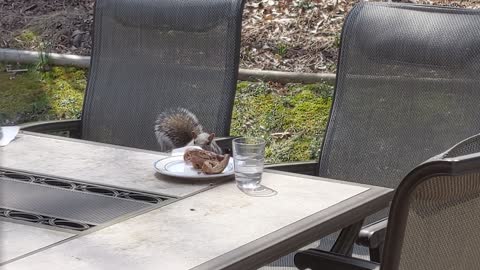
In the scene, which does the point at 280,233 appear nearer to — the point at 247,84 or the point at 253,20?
the point at 247,84

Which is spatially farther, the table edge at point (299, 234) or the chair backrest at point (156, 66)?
the chair backrest at point (156, 66)

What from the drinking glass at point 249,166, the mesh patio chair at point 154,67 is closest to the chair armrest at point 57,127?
the mesh patio chair at point 154,67

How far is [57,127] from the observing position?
11.6 ft

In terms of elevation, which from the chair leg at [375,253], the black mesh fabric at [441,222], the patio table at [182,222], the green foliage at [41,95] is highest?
the black mesh fabric at [441,222]

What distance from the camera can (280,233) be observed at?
199 cm

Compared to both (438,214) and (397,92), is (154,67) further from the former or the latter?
(438,214)

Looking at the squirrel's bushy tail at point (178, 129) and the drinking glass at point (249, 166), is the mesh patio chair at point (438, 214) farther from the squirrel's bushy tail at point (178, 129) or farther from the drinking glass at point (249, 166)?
the squirrel's bushy tail at point (178, 129)

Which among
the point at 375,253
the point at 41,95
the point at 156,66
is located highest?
the point at 156,66

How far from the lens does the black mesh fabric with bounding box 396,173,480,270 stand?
5.21 feet

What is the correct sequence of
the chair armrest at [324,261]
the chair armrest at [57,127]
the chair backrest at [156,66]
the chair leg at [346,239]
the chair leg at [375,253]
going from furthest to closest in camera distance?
the chair backrest at [156,66], the chair armrest at [57,127], the chair leg at [346,239], the chair leg at [375,253], the chair armrest at [324,261]

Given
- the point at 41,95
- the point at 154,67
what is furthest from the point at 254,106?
the point at 154,67

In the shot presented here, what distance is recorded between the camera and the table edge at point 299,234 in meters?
1.83

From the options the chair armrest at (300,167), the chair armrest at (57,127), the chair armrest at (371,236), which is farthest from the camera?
the chair armrest at (57,127)

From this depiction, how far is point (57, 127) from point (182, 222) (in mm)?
1571
